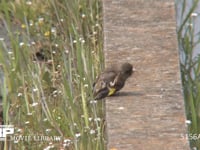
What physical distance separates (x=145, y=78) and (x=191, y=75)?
69 cm

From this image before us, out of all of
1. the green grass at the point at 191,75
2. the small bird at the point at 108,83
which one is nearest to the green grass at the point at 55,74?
the small bird at the point at 108,83

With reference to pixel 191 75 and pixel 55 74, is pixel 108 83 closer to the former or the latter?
pixel 191 75

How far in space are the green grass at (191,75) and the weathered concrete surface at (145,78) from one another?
14cm

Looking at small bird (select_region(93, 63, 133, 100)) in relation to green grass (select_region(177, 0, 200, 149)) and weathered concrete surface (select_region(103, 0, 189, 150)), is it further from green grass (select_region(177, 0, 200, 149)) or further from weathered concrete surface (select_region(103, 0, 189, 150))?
green grass (select_region(177, 0, 200, 149))

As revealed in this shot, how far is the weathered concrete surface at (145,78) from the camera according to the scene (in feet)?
16.8

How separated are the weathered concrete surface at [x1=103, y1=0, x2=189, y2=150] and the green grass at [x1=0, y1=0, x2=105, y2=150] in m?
0.16

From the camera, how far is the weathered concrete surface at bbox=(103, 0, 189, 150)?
5109 millimetres

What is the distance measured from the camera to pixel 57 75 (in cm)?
659

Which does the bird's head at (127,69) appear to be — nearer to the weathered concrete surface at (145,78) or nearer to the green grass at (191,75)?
the weathered concrete surface at (145,78)

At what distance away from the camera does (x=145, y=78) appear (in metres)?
5.77

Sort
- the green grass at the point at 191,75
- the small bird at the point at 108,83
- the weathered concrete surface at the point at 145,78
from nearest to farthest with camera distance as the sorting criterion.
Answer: the weathered concrete surface at the point at 145,78 < the small bird at the point at 108,83 < the green grass at the point at 191,75

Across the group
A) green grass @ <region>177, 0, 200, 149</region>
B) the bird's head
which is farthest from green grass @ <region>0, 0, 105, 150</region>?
green grass @ <region>177, 0, 200, 149</region>

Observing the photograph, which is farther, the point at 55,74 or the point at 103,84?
the point at 55,74

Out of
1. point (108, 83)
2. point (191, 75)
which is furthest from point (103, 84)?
point (191, 75)
